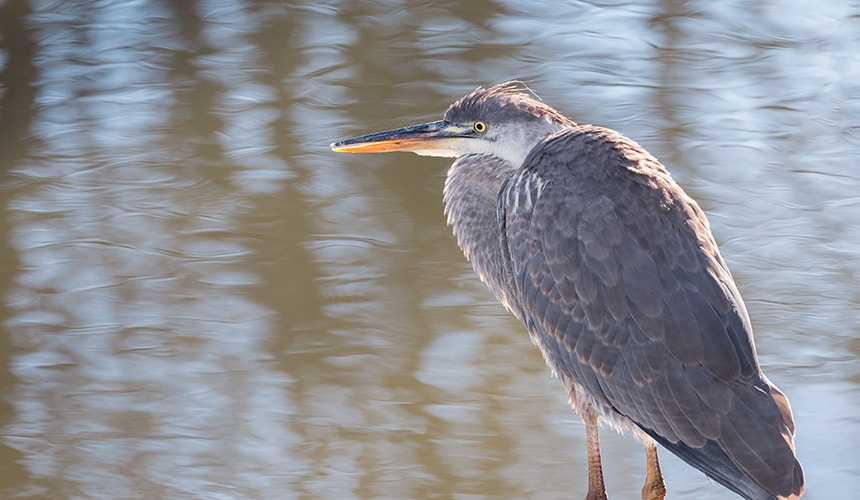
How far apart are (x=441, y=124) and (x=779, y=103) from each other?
10.1 feet

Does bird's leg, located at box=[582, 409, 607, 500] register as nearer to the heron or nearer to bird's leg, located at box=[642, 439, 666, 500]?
A: the heron

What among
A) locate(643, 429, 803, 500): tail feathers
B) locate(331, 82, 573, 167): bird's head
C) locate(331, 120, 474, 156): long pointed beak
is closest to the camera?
locate(643, 429, 803, 500): tail feathers

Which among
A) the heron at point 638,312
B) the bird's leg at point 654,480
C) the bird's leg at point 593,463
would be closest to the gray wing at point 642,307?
the heron at point 638,312

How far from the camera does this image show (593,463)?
3549mm

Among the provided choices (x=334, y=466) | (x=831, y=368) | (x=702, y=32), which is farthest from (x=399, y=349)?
(x=702, y=32)

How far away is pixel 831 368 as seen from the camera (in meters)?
4.41

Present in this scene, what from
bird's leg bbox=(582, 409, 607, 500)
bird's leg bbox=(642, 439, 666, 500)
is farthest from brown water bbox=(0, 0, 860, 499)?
bird's leg bbox=(582, 409, 607, 500)

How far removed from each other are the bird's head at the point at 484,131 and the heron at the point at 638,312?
0.13m

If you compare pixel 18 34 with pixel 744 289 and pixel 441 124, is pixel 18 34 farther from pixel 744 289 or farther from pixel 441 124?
pixel 744 289

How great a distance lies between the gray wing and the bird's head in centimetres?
30

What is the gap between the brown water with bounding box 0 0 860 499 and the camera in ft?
13.5

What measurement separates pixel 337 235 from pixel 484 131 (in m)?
1.60

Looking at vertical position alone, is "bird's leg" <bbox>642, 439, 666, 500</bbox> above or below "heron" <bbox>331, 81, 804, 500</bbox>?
below

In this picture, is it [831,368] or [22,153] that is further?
[22,153]
